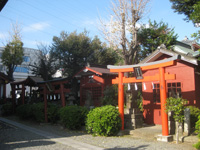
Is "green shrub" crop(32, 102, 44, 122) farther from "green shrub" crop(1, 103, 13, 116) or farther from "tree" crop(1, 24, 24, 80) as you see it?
"tree" crop(1, 24, 24, 80)

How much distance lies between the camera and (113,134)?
32.8ft

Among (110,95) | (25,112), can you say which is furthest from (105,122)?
(25,112)

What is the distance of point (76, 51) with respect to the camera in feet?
80.4

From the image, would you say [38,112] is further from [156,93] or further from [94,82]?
[156,93]

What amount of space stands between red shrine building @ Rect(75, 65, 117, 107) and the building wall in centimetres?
416

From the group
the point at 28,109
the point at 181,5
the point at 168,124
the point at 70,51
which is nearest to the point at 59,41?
the point at 70,51

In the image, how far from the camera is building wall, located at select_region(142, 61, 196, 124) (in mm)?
10844

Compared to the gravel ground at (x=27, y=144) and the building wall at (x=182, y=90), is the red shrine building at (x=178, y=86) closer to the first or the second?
Answer: the building wall at (x=182, y=90)

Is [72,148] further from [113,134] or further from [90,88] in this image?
[90,88]

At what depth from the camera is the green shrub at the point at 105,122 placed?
977 centimetres

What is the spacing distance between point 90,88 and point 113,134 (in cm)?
786

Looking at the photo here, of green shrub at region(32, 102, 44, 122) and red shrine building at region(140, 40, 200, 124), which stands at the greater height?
red shrine building at region(140, 40, 200, 124)

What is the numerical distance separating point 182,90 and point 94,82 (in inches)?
302

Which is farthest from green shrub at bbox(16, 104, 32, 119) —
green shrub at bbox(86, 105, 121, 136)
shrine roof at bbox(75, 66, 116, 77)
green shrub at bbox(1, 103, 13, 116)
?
green shrub at bbox(86, 105, 121, 136)
